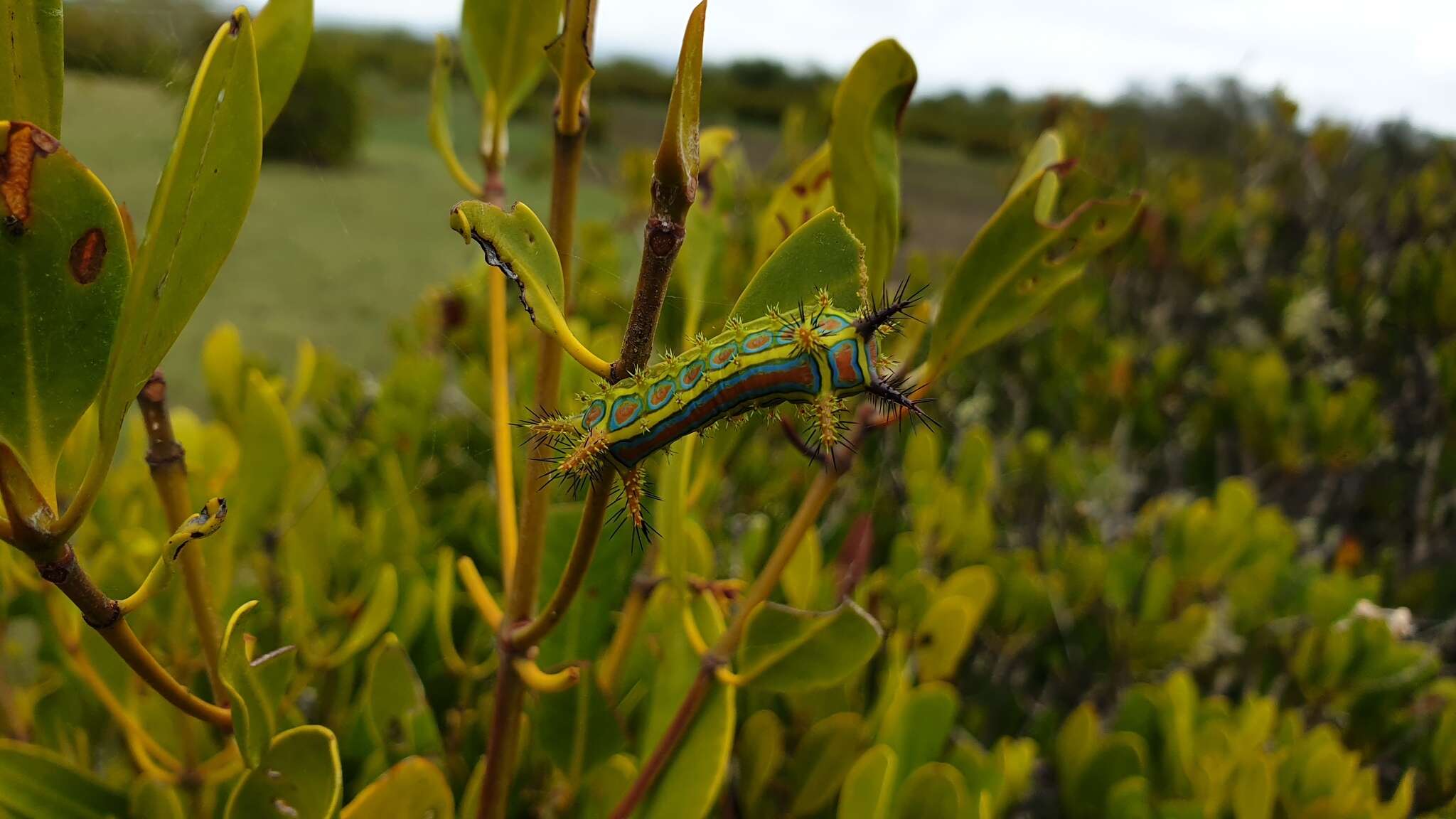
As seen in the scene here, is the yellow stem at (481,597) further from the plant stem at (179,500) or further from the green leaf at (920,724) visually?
the green leaf at (920,724)

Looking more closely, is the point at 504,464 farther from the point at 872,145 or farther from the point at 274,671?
the point at 872,145

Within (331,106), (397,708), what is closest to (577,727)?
(397,708)

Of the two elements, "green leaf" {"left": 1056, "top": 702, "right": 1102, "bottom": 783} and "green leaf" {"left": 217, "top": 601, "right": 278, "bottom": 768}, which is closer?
"green leaf" {"left": 217, "top": 601, "right": 278, "bottom": 768}

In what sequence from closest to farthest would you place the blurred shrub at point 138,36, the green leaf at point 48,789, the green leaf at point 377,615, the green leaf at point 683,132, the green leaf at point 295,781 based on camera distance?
1. the green leaf at point 683,132
2. the green leaf at point 295,781
3. the green leaf at point 48,789
4. the blurred shrub at point 138,36
5. the green leaf at point 377,615

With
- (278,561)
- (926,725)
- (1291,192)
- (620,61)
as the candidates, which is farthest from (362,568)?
(620,61)

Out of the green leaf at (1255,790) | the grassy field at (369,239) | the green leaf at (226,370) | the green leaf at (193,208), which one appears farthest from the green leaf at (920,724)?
the grassy field at (369,239)

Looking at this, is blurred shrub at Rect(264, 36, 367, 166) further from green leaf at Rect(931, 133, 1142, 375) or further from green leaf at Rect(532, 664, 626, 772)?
green leaf at Rect(931, 133, 1142, 375)

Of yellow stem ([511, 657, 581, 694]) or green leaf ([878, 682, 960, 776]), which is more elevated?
yellow stem ([511, 657, 581, 694])

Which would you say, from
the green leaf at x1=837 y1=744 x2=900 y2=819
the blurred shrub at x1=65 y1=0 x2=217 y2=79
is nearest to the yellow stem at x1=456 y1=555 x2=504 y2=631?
the green leaf at x1=837 y1=744 x2=900 y2=819
